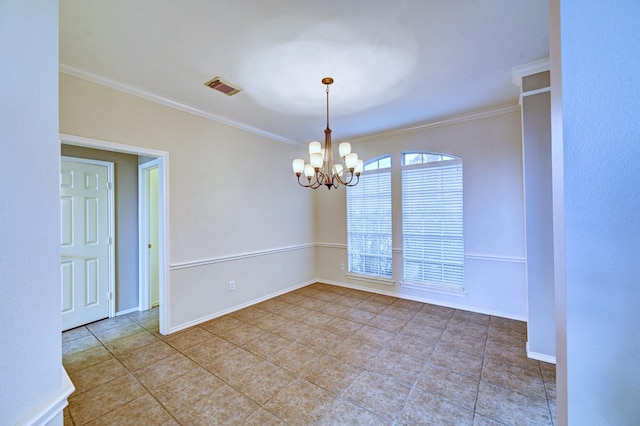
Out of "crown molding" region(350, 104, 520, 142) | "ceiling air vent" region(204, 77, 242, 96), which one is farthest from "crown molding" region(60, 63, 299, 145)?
"crown molding" region(350, 104, 520, 142)

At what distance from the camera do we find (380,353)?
261 centimetres

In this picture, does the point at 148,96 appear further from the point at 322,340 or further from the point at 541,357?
the point at 541,357

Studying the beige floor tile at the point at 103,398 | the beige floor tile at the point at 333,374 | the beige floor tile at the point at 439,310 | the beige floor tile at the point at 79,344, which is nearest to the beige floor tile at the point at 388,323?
the beige floor tile at the point at 439,310

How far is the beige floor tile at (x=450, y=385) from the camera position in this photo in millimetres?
1939

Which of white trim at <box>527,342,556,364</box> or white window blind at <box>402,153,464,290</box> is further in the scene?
white window blind at <box>402,153,464,290</box>

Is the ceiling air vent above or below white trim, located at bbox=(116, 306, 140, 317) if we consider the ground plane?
above

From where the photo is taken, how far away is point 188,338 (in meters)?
2.93

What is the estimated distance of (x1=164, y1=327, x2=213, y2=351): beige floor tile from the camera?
9.19 feet

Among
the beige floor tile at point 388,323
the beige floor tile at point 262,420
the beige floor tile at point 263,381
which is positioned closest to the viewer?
the beige floor tile at point 262,420

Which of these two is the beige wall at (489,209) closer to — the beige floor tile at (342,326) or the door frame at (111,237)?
the beige floor tile at (342,326)

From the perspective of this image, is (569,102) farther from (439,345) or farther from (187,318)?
(187,318)

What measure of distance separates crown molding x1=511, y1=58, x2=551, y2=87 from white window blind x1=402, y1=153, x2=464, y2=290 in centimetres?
132

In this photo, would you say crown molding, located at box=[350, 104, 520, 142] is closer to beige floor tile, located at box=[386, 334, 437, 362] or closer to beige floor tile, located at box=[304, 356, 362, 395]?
beige floor tile, located at box=[386, 334, 437, 362]

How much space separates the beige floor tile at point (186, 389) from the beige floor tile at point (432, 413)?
1505mm
